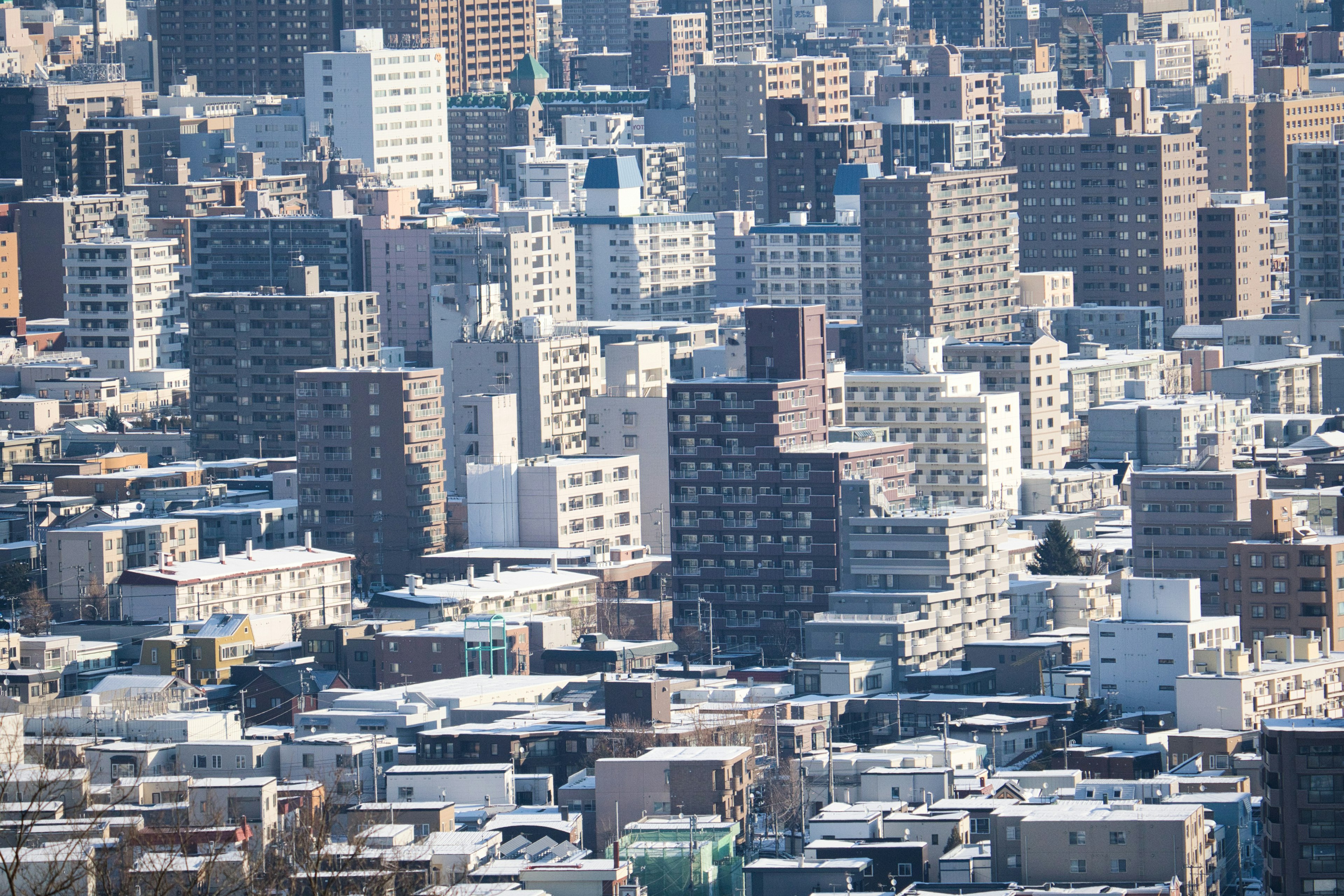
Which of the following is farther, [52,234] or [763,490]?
[52,234]

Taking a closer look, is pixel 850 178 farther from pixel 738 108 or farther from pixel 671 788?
pixel 671 788

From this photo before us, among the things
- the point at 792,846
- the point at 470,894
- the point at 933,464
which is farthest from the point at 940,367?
the point at 470,894

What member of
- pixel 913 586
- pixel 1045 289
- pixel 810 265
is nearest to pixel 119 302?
pixel 810 265

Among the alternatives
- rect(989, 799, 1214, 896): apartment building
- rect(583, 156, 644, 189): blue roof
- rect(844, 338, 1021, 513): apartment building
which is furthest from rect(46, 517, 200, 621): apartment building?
rect(583, 156, 644, 189): blue roof

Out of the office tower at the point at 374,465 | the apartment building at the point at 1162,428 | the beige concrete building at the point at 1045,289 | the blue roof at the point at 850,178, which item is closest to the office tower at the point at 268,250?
the blue roof at the point at 850,178

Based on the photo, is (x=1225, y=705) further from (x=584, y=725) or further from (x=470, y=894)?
(x=470, y=894)

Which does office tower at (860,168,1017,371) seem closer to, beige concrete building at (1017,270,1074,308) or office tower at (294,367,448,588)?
beige concrete building at (1017,270,1074,308)

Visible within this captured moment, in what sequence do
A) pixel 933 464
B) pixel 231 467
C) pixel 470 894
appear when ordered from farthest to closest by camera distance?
pixel 231 467, pixel 933 464, pixel 470 894
